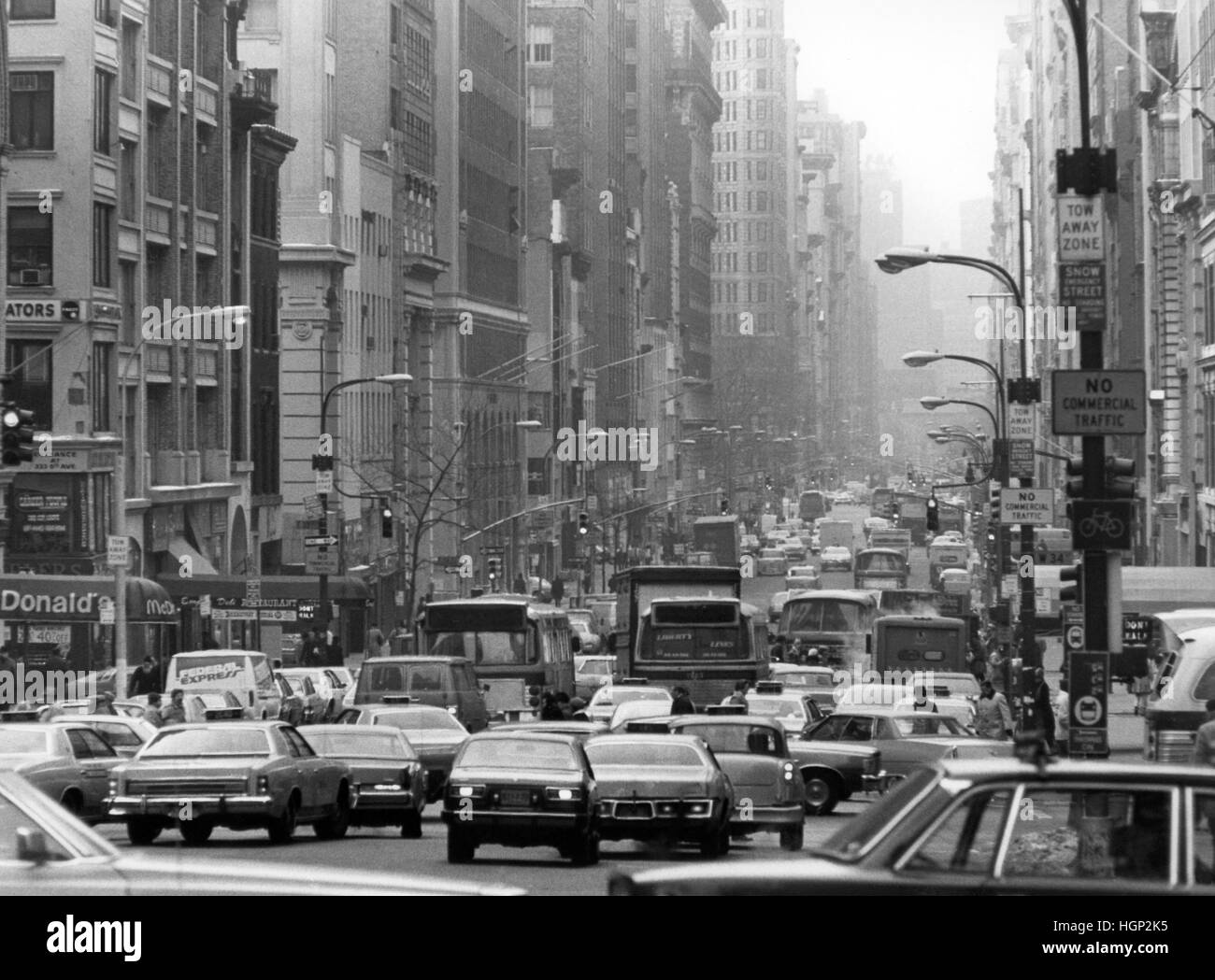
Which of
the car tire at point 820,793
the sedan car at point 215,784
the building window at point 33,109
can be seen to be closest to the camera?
the sedan car at point 215,784

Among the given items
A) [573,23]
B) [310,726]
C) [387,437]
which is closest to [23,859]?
[310,726]

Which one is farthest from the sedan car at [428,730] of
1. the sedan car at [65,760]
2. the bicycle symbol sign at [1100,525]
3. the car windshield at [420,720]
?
the bicycle symbol sign at [1100,525]

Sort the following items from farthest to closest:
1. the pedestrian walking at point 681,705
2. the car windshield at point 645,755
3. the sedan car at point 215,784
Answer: the pedestrian walking at point 681,705, the car windshield at point 645,755, the sedan car at point 215,784

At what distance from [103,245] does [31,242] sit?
8.26ft

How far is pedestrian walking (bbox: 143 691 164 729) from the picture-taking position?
39059 mm

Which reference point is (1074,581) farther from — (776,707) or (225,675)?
(225,675)

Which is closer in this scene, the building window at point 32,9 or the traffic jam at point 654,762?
the traffic jam at point 654,762

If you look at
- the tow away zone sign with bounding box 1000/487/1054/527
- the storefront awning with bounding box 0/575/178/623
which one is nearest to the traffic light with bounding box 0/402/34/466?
the storefront awning with bounding box 0/575/178/623

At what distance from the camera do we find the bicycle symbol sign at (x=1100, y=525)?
20.7 m

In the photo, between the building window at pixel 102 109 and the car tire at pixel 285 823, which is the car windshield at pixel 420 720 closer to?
the car tire at pixel 285 823

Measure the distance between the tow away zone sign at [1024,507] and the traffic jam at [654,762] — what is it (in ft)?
8.04

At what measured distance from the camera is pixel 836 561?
126062 mm

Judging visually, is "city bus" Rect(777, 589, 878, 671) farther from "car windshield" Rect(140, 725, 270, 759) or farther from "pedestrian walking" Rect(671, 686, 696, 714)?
"car windshield" Rect(140, 725, 270, 759)
